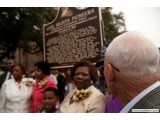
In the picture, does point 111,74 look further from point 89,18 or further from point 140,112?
point 89,18

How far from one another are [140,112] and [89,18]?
2549 millimetres

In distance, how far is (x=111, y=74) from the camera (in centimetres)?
110

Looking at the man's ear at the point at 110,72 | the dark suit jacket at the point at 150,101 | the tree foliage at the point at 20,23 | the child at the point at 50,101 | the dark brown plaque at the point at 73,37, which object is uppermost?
the tree foliage at the point at 20,23

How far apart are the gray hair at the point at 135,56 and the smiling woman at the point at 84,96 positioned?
924 mm

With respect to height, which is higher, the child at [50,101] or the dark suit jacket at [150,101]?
the dark suit jacket at [150,101]

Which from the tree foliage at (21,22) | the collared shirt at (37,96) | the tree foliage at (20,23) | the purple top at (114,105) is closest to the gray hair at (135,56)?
the purple top at (114,105)

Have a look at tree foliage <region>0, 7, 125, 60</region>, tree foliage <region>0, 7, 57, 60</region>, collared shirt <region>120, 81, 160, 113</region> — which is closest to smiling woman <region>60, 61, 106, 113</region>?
collared shirt <region>120, 81, 160, 113</region>

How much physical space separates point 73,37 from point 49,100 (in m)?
1.27

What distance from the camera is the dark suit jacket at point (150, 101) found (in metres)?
0.96

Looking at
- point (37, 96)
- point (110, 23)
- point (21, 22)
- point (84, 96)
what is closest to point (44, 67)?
point (37, 96)

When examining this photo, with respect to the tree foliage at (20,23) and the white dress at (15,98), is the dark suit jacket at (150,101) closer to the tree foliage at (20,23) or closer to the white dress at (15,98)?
the white dress at (15,98)

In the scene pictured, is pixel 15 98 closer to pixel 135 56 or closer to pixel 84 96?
pixel 84 96

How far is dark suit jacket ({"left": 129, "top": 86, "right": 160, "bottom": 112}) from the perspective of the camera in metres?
0.96
